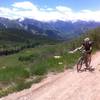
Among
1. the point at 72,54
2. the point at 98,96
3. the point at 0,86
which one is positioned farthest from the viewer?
the point at 72,54

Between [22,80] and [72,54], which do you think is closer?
[22,80]

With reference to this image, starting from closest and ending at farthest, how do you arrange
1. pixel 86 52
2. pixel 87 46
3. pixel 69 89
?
pixel 69 89 < pixel 87 46 < pixel 86 52

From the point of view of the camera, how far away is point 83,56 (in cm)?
1878

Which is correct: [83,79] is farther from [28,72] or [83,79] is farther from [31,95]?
[28,72]

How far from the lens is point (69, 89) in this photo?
14.0 metres

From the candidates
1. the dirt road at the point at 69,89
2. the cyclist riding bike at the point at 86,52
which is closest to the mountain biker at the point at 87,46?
the cyclist riding bike at the point at 86,52

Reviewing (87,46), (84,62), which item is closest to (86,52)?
(87,46)

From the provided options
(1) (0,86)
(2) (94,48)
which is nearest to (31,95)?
(1) (0,86)

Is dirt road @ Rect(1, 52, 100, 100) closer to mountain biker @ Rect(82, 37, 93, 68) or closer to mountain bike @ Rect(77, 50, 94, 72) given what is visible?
mountain bike @ Rect(77, 50, 94, 72)

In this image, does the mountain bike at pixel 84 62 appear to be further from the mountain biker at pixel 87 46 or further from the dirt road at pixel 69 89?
the dirt road at pixel 69 89

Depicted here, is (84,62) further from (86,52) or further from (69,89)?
(69,89)

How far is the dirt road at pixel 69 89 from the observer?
1293cm

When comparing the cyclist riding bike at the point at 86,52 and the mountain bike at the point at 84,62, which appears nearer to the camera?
the cyclist riding bike at the point at 86,52

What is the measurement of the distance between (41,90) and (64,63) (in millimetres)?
7374
